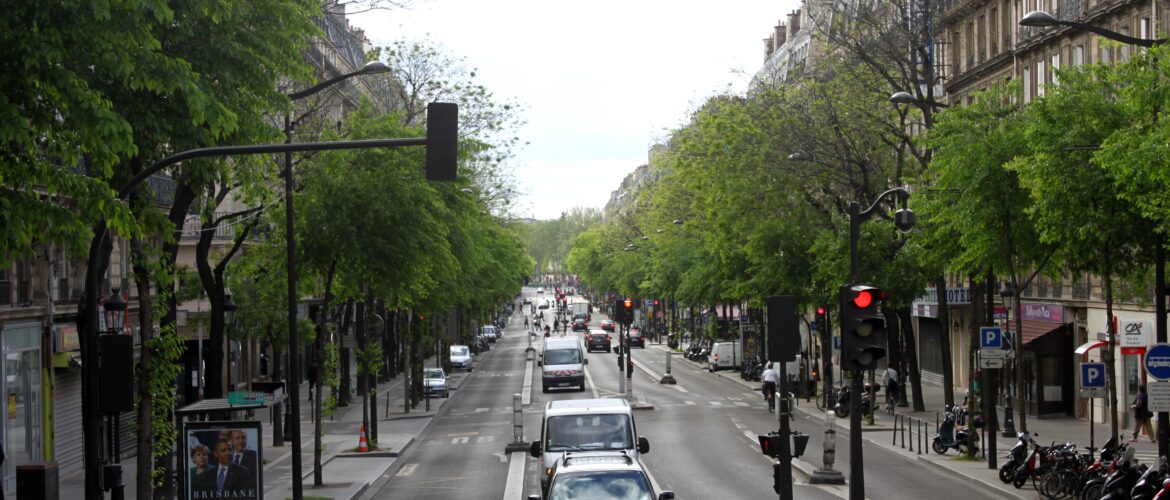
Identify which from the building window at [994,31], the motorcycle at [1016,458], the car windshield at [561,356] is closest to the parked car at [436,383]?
the car windshield at [561,356]

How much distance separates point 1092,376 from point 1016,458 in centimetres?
228

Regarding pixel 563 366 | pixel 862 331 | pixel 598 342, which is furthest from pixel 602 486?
pixel 598 342

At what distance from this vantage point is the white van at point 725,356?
7512 cm

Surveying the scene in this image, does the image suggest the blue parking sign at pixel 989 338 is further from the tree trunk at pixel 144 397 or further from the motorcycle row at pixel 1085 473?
the tree trunk at pixel 144 397

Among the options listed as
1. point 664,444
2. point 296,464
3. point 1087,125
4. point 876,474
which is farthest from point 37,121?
point 664,444

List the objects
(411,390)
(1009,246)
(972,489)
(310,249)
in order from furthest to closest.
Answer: (411,390) → (310,249) → (1009,246) → (972,489)

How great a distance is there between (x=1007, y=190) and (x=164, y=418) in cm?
1775

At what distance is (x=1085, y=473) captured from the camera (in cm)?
2375

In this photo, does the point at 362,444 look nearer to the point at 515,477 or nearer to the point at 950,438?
the point at 515,477

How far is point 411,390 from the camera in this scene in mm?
55719

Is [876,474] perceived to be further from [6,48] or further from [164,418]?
[6,48]

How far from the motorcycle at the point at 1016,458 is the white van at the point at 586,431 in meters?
7.61

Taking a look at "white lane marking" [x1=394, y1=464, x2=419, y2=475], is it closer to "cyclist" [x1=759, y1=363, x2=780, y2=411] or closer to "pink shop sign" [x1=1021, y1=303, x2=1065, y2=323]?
"cyclist" [x1=759, y1=363, x2=780, y2=411]

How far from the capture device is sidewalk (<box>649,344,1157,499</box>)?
28.5 metres
